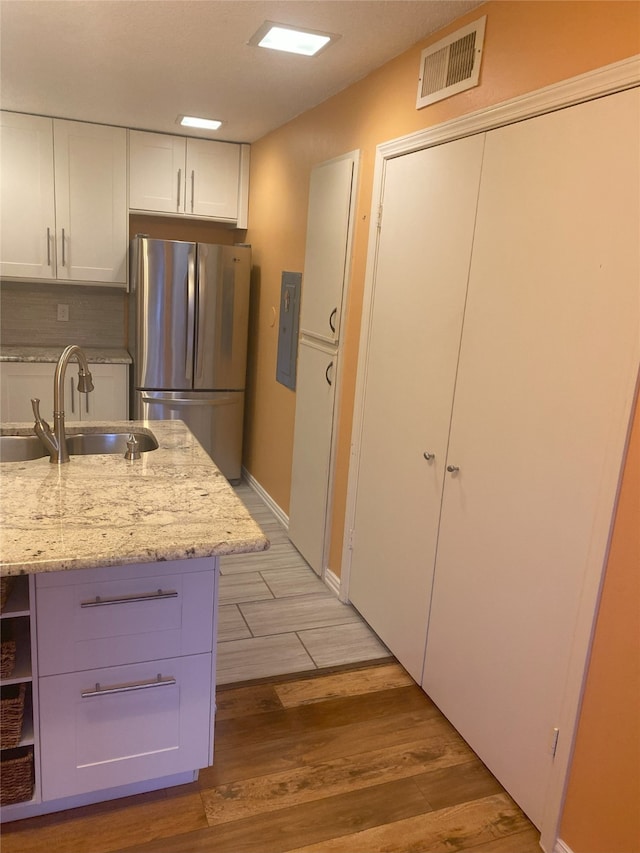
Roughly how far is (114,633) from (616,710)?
4.20 feet

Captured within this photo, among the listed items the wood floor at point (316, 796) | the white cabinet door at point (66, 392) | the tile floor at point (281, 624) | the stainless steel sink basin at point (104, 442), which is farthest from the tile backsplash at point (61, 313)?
the wood floor at point (316, 796)

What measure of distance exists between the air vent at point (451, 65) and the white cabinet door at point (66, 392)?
9.06ft

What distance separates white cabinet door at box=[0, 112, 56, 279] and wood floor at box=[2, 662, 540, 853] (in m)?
3.13

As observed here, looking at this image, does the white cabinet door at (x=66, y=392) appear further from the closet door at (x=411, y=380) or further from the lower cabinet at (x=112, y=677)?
the lower cabinet at (x=112, y=677)

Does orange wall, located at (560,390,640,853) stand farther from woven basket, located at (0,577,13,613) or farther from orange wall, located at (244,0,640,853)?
woven basket, located at (0,577,13,613)

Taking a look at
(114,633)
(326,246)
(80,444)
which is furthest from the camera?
(326,246)

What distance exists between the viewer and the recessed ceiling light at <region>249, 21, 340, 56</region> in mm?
2340

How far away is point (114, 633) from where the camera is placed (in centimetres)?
167

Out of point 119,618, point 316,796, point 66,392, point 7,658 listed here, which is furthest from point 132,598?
point 66,392

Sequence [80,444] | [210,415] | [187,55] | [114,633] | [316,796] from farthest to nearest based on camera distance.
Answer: [210,415] < [187,55] < [80,444] < [316,796] < [114,633]

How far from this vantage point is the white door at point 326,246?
2975mm

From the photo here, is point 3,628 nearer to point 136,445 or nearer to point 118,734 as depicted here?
point 118,734

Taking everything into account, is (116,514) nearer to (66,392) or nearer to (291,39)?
(291,39)

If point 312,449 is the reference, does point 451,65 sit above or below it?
above
